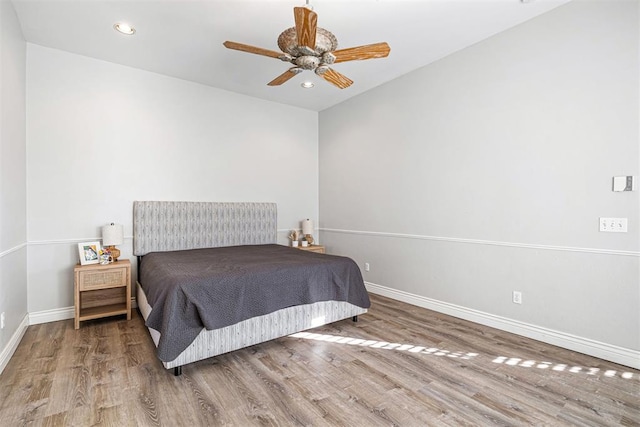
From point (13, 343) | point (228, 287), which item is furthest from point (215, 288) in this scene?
point (13, 343)

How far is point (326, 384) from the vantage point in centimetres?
218

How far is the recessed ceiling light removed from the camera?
2973 millimetres

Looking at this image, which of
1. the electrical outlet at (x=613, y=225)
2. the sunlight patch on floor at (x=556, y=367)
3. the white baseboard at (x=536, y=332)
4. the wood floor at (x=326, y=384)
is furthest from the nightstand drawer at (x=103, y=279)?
the electrical outlet at (x=613, y=225)

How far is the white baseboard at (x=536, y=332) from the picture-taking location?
2434 mm

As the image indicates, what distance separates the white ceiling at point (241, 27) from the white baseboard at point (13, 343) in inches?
112

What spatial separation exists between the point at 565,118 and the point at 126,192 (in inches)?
185

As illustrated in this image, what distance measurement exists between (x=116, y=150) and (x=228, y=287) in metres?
2.56

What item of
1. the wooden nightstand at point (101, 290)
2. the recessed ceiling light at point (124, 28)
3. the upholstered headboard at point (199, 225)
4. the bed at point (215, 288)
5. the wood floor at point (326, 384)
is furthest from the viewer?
the upholstered headboard at point (199, 225)

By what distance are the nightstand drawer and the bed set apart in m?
0.24

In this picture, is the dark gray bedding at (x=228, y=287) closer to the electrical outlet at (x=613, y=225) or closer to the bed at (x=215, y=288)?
the bed at (x=215, y=288)

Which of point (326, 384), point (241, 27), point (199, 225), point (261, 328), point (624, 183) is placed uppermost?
point (241, 27)

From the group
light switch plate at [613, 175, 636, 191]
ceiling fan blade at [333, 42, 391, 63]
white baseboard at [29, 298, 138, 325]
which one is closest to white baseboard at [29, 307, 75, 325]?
white baseboard at [29, 298, 138, 325]

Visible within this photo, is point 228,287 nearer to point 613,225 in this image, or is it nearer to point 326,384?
point 326,384

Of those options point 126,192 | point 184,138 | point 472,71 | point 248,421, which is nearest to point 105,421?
point 248,421
